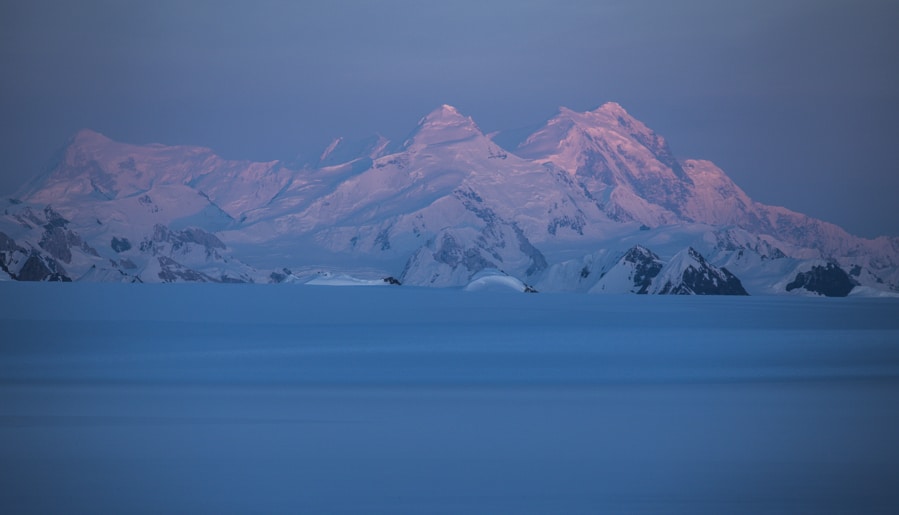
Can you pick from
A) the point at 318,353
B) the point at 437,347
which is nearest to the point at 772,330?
the point at 437,347

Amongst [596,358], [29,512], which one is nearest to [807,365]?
[596,358]

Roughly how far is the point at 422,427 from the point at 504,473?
4.67m

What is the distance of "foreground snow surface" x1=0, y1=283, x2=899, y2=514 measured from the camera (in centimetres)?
1568

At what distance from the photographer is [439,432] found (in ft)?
68.8

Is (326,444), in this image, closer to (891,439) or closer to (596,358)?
(891,439)

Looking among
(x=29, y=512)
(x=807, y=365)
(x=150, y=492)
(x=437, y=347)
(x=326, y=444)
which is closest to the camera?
(x=29, y=512)

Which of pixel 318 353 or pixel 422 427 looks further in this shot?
pixel 318 353

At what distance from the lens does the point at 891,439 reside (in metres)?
20.3

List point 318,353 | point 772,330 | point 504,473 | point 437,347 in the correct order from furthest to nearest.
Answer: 1. point 772,330
2. point 437,347
3. point 318,353
4. point 504,473

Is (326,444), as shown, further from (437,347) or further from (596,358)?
(437,347)

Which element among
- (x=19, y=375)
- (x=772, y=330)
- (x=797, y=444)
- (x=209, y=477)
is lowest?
(x=19, y=375)

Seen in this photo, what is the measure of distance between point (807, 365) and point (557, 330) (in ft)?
95.2

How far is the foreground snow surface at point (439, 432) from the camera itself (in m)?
15.7

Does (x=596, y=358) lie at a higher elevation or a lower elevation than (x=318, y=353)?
higher
